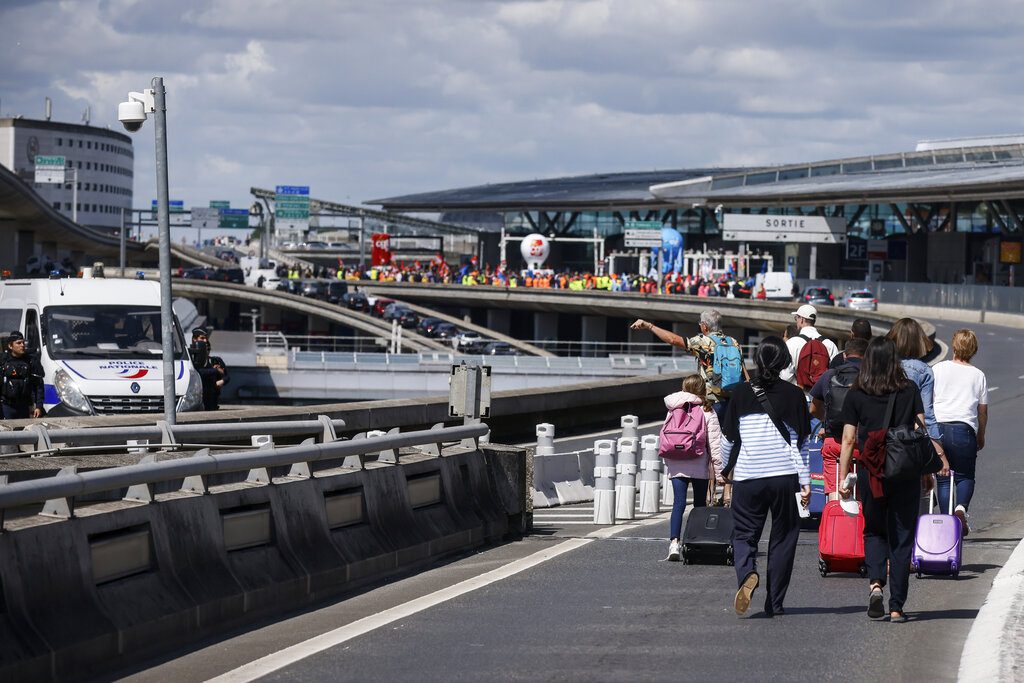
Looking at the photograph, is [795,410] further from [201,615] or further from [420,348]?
[420,348]

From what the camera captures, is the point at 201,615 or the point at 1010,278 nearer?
the point at 201,615

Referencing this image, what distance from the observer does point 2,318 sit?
2502cm

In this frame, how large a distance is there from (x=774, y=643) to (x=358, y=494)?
3.53 m

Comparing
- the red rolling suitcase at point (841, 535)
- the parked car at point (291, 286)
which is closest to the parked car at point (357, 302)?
the parked car at point (291, 286)

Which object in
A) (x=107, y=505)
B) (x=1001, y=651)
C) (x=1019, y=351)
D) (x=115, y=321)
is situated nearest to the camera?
(x=1001, y=651)

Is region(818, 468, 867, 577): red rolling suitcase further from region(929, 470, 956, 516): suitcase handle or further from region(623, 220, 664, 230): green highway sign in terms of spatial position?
region(623, 220, 664, 230): green highway sign

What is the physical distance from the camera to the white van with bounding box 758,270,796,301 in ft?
263

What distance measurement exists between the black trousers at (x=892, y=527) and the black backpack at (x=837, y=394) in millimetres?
1304

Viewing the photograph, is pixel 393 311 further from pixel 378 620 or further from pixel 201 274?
pixel 378 620

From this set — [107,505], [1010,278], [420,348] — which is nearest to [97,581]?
[107,505]

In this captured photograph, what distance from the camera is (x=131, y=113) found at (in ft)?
62.7

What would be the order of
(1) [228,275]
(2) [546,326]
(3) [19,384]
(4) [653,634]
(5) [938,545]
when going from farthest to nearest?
1. (1) [228,275]
2. (2) [546,326]
3. (3) [19,384]
4. (5) [938,545]
5. (4) [653,634]

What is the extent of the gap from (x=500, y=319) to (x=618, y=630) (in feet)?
376

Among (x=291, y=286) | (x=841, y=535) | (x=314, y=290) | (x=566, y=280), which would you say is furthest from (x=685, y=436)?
(x=291, y=286)
